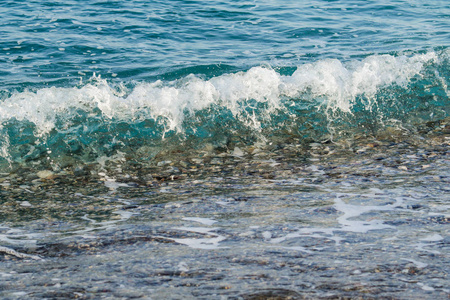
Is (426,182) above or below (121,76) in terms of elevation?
below

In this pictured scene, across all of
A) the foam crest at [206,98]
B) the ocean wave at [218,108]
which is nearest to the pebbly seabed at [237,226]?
the ocean wave at [218,108]

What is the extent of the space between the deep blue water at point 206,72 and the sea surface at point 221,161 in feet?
0.15

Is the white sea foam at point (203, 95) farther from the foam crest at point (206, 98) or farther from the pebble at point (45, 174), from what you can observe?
the pebble at point (45, 174)

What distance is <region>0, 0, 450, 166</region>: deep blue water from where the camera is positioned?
764 cm

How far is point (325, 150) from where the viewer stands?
6828 millimetres

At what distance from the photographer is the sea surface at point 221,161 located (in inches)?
136

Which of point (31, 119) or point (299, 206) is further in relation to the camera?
point (31, 119)

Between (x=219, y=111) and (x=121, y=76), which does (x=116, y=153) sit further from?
(x=121, y=76)

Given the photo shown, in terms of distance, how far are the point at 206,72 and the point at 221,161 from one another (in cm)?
426

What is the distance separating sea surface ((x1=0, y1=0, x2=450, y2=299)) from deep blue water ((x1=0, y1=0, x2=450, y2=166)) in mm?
45

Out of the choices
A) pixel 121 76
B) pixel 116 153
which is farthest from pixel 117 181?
pixel 121 76

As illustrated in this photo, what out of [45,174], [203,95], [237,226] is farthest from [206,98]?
[237,226]

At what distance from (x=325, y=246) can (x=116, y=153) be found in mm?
4017

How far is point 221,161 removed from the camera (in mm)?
6496
